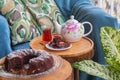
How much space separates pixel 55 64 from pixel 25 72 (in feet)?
A: 0.57

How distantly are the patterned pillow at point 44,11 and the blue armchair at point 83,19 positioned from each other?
112mm

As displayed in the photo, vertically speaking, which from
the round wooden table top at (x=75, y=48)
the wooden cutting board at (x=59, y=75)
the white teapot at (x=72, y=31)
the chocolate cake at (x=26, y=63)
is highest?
the white teapot at (x=72, y=31)

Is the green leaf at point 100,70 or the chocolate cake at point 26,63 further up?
the green leaf at point 100,70

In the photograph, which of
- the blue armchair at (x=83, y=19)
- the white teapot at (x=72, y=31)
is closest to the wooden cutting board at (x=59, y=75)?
the white teapot at (x=72, y=31)

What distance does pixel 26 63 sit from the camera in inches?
47.8

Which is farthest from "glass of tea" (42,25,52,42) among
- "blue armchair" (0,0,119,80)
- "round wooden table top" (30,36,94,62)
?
"blue armchair" (0,0,119,80)

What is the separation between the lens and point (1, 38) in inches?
69.1

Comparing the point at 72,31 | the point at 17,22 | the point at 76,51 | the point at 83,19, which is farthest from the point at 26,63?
the point at 83,19

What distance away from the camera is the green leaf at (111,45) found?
0.82 m

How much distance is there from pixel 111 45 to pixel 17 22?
4.18 feet

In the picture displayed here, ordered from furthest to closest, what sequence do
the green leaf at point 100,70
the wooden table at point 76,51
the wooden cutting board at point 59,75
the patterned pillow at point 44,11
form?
the patterned pillow at point 44,11
the wooden table at point 76,51
the wooden cutting board at point 59,75
the green leaf at point 100,70

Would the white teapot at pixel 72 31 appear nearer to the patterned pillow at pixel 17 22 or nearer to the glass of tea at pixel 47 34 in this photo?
the glass of tea at pixel 47 34

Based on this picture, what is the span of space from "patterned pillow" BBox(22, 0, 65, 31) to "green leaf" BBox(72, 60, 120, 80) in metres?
1.35

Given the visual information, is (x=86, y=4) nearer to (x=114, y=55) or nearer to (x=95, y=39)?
(x=95, y=39)
